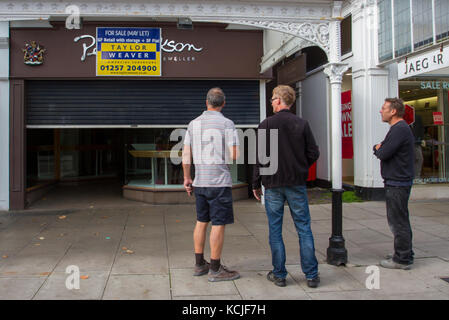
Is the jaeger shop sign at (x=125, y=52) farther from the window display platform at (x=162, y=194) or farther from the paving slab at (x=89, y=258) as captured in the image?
the paving slab at (x=89, y=258)

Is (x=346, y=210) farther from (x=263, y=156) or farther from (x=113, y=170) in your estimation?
(x=113, y=170)

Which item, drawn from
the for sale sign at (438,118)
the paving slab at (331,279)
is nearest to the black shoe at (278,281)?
the paving slab at (331,279)

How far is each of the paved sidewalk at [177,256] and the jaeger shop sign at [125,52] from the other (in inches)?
112

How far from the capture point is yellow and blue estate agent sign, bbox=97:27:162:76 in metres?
8.47

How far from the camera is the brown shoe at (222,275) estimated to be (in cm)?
423

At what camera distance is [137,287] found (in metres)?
4.07

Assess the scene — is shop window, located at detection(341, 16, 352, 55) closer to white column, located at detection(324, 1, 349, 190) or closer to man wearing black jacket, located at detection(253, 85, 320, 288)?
white column, located at detection(324, 1, 349, 190)

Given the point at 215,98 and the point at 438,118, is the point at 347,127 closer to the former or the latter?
the point at 438,118

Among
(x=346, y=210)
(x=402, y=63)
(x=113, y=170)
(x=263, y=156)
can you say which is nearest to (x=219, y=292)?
(x=263, y=156)

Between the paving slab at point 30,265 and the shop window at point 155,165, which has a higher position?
the shop window at point 155,165

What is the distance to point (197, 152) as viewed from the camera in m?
4.27

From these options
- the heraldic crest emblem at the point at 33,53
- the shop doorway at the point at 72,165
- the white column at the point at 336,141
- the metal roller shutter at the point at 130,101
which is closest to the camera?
the white column at the point at 336,141

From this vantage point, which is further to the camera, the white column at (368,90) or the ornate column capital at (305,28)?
the white column at (368,90)

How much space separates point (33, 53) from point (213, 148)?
5950 mm
